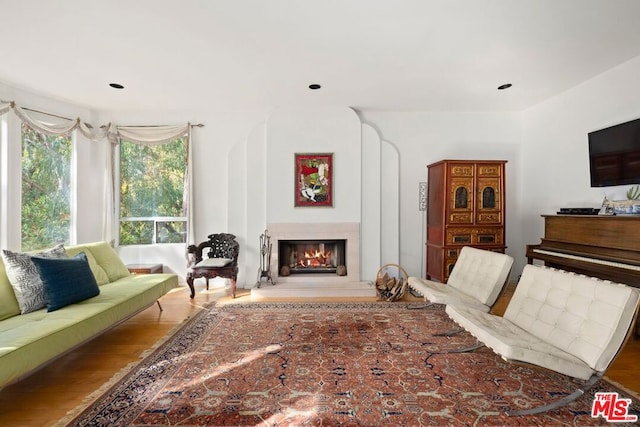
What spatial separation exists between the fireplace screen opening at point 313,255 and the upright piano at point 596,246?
8.78ft

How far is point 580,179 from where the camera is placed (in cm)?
406

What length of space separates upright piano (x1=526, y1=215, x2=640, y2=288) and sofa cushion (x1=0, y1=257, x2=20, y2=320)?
5124 mm

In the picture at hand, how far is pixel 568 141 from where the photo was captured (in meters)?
4.26

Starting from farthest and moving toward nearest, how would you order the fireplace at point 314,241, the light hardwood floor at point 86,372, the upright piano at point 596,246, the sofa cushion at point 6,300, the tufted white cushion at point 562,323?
the fireplace at point 314,241 < the upright piano at point 596,246 < the sofa cushion at point 6,300 < the light hardwood floor at point 86,372 < the tufted white cushion at point 562,323

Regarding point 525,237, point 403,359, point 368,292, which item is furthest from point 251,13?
point 525,237

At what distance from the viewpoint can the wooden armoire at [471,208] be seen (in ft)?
14.9

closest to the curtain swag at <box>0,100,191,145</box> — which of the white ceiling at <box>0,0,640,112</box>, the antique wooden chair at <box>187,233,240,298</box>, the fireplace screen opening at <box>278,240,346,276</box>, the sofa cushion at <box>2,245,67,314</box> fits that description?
the white ceiling at <box>0,0,640,112</box>

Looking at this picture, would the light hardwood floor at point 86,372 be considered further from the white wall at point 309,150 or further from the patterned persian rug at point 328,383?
the white wall at point 309,150

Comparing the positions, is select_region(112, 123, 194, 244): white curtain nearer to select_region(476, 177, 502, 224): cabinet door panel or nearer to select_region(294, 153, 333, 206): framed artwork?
select_region(294, 153, 333, 206): framed artwork

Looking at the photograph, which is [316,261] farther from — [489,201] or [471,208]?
[489,201]

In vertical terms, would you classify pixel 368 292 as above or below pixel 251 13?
below

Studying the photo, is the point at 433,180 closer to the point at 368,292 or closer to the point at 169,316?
the point at 368,292

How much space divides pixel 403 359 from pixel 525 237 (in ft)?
12.4

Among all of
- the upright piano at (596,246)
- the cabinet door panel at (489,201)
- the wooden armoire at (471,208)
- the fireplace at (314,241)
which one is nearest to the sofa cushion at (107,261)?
the fireplace at (314,241)
